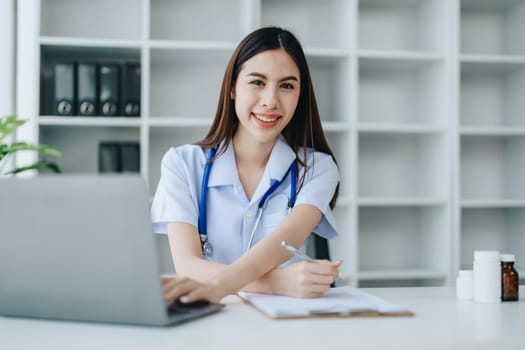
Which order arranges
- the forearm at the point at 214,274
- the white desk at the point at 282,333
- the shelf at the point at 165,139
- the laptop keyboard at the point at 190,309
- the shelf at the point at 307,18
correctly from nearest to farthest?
1. the white desk at the point at 282,333
2. the laptop keyboard at the point at 190,309
3. the forearm at the point at 214,274
4. the shelf at the point at 165,139
5. the shelf at the point at 307,18

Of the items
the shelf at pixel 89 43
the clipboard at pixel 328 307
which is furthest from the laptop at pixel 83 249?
the shelf at pixel 89 43

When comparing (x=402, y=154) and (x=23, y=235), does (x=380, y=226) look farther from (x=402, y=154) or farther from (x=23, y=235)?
(x=23, y=235)

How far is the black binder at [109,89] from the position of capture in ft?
9.32

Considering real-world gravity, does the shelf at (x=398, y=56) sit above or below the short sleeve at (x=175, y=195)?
above

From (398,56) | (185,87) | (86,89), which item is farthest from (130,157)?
(398,56)

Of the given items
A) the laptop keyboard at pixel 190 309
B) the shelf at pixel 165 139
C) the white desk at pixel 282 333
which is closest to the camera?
the white desk at pixel 282 333

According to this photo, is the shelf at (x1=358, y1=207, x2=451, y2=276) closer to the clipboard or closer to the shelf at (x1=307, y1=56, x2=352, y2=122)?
the shelf at (x1=307, y1=56, x2=352, y2=122)

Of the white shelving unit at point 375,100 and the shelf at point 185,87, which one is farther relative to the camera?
the shelf at point 185,87

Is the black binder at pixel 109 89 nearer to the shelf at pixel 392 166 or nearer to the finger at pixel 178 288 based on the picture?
the shelf at pixel 392 166

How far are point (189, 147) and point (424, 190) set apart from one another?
5.98ft

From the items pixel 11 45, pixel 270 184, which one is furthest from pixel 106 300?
pixel 11 45

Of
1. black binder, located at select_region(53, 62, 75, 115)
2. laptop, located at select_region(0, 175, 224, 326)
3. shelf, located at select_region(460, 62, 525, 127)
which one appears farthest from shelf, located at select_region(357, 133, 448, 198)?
laptop, located at select_region(0, 175, 224, 326)

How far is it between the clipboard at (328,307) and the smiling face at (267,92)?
0.73 metres

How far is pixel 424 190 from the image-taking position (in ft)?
11.0
